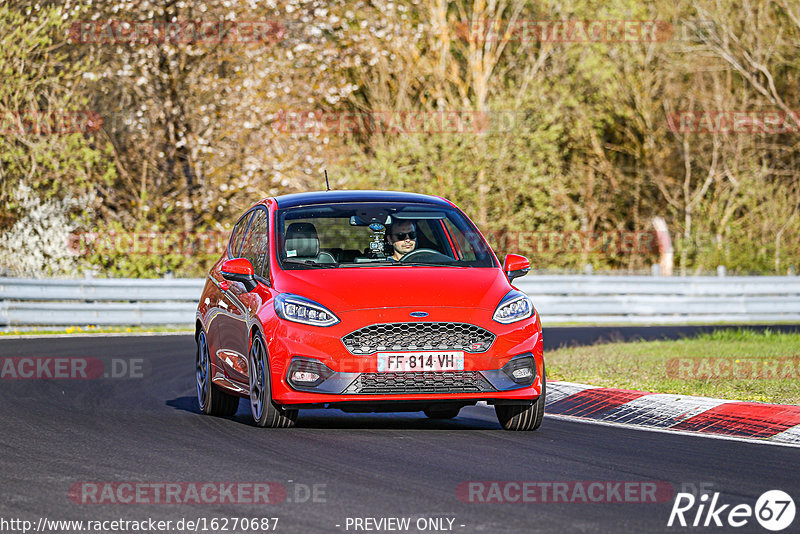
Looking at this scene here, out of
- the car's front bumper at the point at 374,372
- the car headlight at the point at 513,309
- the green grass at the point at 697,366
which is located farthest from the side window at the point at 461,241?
the green grass at the point at 697,366

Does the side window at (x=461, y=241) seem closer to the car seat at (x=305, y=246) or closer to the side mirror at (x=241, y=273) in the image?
the car seat at (x=305, y=246)

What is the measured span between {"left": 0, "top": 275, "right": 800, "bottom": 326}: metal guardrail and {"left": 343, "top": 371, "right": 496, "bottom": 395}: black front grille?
1446 centimetres

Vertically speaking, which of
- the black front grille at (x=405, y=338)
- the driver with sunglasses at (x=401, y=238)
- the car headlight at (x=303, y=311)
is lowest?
the black front grille at (x=405, y=338)

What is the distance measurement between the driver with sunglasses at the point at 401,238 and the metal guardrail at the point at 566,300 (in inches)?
520

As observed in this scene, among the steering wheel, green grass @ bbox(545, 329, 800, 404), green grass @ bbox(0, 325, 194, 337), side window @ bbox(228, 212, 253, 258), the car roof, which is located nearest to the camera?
the steering wheel

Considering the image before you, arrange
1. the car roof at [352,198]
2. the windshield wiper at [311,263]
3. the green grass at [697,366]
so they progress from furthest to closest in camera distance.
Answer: the green grass at [697,366]
the car roof at [352,198]
the windshield wiper at [311,263]

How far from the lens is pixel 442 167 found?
113ft

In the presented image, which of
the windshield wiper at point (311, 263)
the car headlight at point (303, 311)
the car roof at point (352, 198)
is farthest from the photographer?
the car roof at point (352, 198)

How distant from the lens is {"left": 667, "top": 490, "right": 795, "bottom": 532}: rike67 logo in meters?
6.37

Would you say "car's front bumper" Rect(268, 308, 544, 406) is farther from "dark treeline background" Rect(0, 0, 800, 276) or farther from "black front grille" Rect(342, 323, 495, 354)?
"dark treeline background" Rect(0, 0, 800, 276)

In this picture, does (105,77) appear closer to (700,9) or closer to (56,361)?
(56,361)

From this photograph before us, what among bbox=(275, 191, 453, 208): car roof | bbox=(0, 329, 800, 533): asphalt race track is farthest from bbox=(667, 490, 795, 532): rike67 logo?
bbox=(275, 191, 453, 208): car roof

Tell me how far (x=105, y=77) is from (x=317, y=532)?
24.0m

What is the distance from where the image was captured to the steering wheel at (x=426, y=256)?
10.3 m
